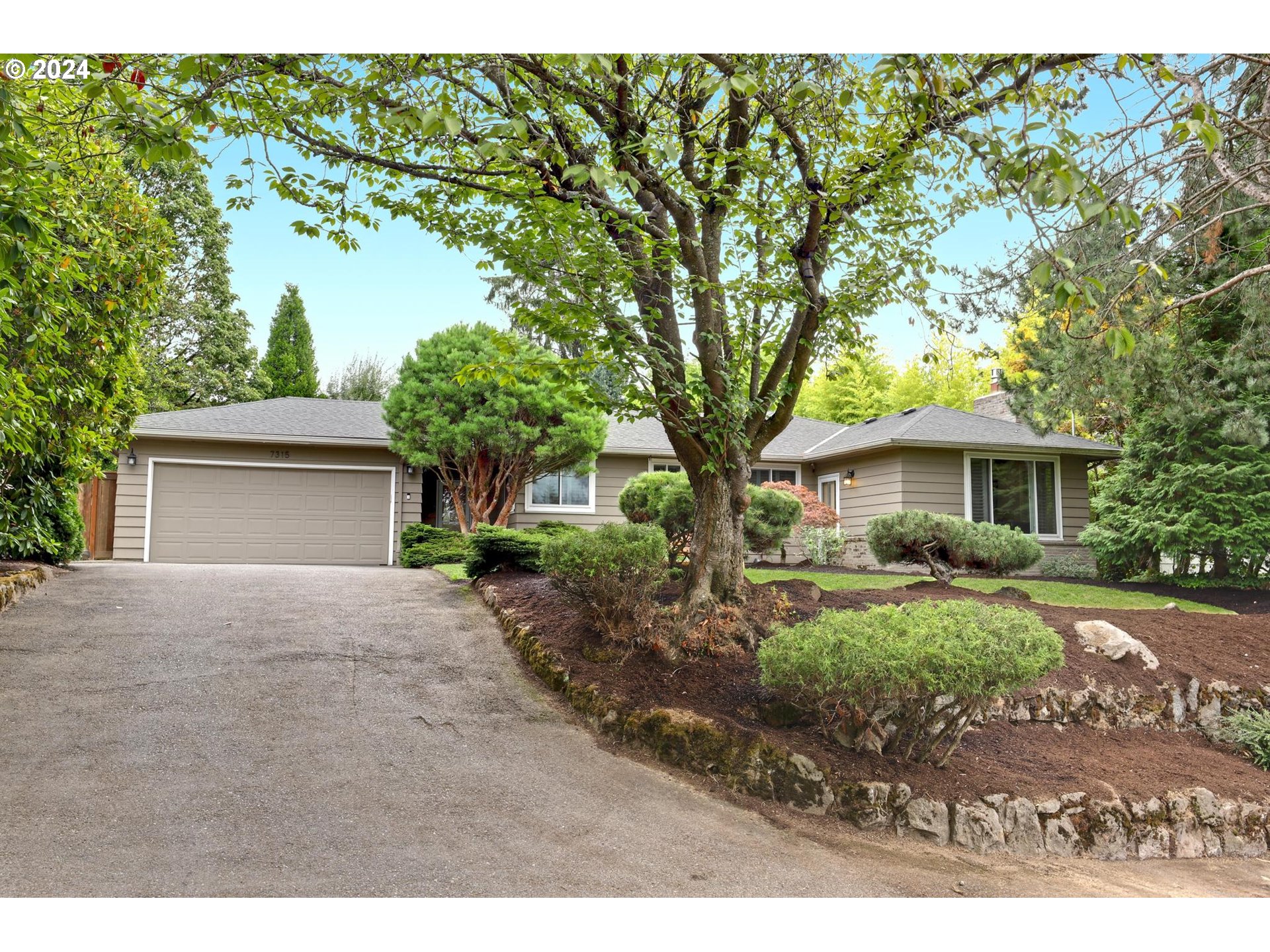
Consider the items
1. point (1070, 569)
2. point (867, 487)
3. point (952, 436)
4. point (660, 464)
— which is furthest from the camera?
point (660, 464)

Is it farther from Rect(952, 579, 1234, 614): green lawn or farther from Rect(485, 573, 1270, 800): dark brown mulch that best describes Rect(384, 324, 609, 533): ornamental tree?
Rect(485, 573, 1270, 800): dark brown mulch

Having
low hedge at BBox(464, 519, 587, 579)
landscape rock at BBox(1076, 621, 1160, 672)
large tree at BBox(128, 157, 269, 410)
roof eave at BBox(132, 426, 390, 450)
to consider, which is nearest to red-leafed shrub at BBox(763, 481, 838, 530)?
low hedge at BBox(464, 519, 587, 579)

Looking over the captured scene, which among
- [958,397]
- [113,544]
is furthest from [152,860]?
[958,397]

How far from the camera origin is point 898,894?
3498 mm

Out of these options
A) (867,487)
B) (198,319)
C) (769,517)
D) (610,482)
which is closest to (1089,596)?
(769,517)

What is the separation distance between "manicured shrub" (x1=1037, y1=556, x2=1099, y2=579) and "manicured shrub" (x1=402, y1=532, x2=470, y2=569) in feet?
27.5

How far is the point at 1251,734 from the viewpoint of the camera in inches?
215

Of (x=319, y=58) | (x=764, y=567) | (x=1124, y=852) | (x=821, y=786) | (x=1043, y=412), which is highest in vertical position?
(x=319, y=58)

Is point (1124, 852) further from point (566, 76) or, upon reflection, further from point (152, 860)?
point (566, 76)

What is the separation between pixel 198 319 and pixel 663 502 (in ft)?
48.5

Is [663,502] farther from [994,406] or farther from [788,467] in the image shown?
[994,406]

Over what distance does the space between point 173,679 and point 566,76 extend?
4.31m

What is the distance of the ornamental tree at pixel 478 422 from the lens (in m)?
11.8
